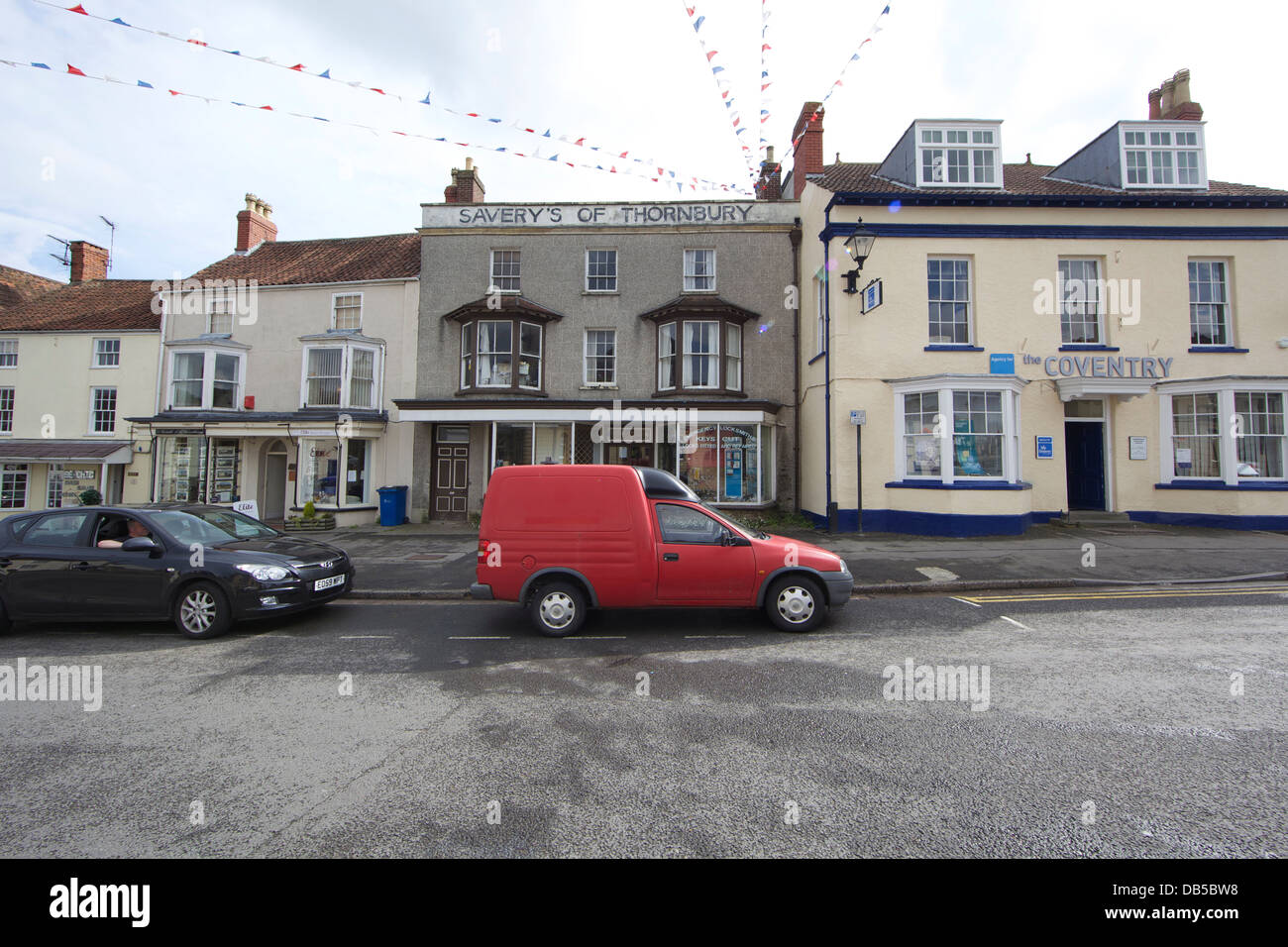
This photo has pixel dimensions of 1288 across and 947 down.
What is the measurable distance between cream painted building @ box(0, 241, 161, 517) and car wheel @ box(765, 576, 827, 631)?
21.6 m

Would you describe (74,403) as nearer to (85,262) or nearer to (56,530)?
(85,262)

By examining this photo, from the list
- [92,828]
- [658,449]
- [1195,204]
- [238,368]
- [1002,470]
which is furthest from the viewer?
[238,368]

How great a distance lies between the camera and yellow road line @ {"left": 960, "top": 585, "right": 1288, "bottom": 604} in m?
8.37

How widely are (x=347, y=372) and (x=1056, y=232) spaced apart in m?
20.0

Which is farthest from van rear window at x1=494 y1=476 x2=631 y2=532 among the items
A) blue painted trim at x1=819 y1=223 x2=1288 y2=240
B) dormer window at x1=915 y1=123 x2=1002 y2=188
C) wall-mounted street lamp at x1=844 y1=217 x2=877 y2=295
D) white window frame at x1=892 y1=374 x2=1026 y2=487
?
dormer window at x1=915 y1=123 x2=1002 y2=188

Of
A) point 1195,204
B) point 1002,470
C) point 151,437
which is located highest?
point 1195,204

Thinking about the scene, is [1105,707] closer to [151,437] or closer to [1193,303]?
[1193,303]

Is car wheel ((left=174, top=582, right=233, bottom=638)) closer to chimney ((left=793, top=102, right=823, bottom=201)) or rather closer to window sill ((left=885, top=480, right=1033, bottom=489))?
window sill ((left=885, top=480, right=1033, bottom=489))

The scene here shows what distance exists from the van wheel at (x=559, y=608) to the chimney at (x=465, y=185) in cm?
1698

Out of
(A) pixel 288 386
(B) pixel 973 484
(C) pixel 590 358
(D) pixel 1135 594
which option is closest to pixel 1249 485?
(B) pixel 973 484

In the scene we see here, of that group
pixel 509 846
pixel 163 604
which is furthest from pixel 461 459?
pixel 509 846

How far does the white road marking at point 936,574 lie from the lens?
923 centimetres

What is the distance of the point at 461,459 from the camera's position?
18.0m

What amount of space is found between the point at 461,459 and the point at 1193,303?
20149mm
